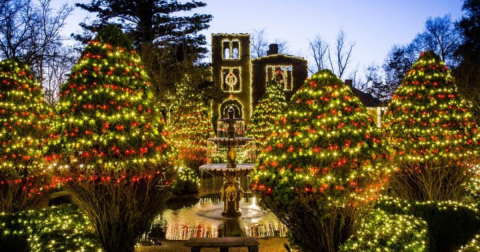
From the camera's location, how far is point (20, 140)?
9.67m

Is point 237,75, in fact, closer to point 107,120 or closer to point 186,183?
point 186,183

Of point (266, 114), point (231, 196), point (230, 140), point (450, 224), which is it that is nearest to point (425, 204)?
point (450, 224)

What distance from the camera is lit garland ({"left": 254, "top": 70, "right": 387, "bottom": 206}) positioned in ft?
21.6

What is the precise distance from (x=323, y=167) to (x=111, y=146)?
12.4ft

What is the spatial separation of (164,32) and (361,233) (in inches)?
688

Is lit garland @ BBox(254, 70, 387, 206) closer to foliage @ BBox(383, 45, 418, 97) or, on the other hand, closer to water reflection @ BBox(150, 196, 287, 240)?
water reflection @ BBox(150, 196, 287, 240)

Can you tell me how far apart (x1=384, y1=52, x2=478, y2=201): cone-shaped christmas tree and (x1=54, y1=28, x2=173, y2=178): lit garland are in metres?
6.25

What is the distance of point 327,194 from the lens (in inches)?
256

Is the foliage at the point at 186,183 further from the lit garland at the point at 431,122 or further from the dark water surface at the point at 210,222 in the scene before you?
the lit garland at the point at 431,122

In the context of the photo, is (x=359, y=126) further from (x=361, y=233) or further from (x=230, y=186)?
(x=230, y=186)

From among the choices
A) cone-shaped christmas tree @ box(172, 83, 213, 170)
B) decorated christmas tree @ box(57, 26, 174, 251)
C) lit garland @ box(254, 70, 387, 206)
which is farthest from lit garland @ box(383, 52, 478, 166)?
cone-shaped christmas tree @ box(172, 83, 213, 170)

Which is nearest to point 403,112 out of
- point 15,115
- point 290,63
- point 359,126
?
point 359,126

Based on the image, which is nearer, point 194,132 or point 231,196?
point 231,196

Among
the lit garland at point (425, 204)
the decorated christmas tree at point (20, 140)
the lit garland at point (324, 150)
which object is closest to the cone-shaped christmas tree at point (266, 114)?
the lit garland at point (425, 204)
